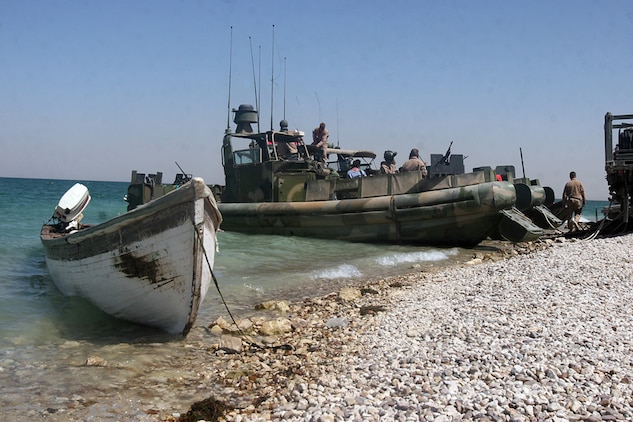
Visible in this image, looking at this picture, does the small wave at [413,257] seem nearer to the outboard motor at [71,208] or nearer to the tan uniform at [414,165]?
the tan uniform at [414,165]

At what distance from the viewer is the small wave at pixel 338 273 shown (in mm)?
10562

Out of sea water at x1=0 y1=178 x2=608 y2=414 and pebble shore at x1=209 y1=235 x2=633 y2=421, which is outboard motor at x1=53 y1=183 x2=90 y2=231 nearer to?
sea water at x1=0 y1=178 x2=608 y2=414

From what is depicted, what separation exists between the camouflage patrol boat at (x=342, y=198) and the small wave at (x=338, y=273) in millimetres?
2900

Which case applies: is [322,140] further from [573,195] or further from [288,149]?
[573,195]

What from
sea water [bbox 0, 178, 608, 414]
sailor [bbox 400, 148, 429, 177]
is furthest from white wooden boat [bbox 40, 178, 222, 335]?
sailor [bbox 400, 148, 429, 177]

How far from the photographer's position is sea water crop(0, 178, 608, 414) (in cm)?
491

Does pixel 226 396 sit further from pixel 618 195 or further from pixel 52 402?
pixel 618 195

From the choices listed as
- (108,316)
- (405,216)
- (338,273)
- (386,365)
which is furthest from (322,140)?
(386,365)

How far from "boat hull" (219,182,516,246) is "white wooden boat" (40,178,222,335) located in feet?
24.5

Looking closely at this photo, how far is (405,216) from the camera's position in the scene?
13.5 m

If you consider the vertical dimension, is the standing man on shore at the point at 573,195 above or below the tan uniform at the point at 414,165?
below

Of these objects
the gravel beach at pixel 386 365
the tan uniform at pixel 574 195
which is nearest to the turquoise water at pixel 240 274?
the gravel beach at pixel 386 365

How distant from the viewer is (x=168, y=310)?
20.7 ft

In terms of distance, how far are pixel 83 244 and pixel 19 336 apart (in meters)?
1.34
